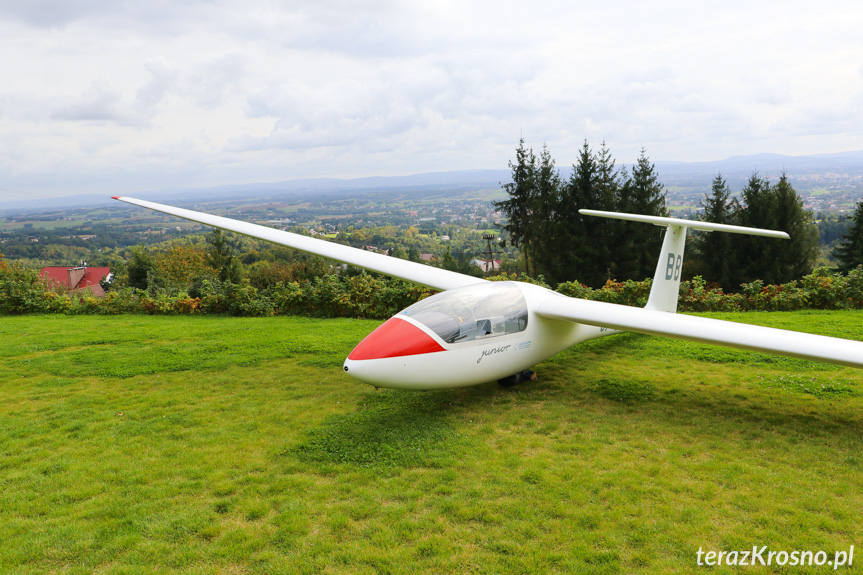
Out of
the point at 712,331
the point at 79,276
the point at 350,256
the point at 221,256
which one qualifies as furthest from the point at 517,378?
the point at 79,276

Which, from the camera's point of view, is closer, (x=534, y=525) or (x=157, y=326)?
(x=534, y=525)

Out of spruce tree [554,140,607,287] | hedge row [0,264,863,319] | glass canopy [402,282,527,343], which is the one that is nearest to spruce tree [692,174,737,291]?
spruce tree [554,140,607,287]

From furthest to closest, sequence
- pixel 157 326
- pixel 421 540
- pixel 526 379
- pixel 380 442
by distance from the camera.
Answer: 1. pixel 157 326
2. pixel 526 379
3. pixel 380 442
4. pixel 421 540

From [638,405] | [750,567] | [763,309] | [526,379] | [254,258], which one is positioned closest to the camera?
[750,567]

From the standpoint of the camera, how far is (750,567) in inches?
167

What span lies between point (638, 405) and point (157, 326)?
14.2 metres

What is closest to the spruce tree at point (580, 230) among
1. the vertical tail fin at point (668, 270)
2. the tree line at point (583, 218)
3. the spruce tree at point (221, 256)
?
the tree line at point (583, 218)

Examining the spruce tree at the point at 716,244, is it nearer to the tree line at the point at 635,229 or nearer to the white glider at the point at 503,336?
the tree line at the point at 635,229

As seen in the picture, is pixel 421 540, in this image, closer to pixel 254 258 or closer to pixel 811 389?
pixel 811 389

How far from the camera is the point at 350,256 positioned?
12.2m

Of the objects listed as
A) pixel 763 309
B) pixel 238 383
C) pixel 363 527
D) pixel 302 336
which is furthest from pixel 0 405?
pixel 763 309

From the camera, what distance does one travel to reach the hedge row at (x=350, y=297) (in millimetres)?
15375

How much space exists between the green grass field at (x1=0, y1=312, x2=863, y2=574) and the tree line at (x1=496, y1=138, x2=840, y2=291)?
2348cm

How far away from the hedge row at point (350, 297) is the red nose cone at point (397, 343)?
885cm
